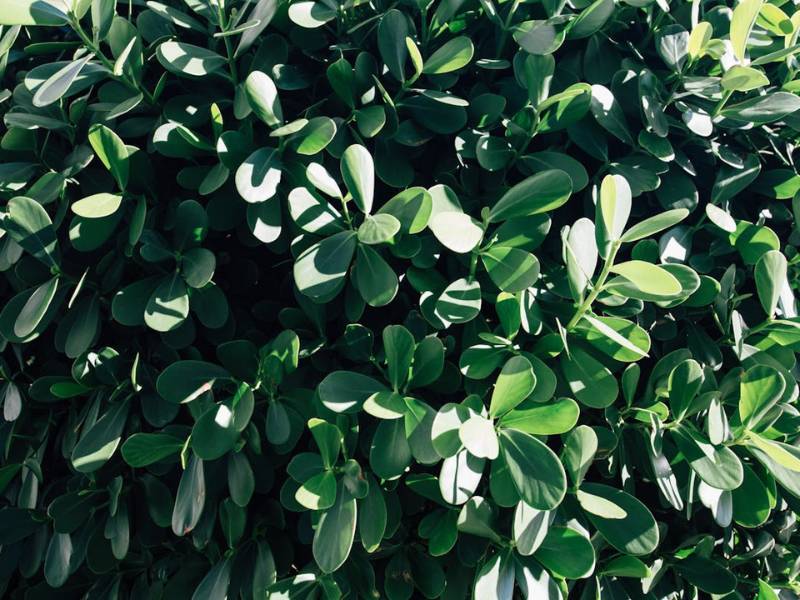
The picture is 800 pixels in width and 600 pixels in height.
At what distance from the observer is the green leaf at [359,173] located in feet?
2.71

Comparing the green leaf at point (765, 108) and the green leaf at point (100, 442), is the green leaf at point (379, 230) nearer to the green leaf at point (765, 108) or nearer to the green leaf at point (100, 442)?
the green leaf at point (100, 442)

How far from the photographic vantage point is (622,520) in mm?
845

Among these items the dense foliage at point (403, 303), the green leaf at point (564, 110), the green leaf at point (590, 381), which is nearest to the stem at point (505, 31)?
the dense foliage at point (403, 303)

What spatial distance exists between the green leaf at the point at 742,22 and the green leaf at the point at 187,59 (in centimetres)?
70

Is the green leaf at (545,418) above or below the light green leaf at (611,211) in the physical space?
below

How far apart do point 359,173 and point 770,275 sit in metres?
0.56

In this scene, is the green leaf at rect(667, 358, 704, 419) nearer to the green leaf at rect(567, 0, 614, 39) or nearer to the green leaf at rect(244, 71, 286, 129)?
the green leaf at rect(567, 0, 614, 39)

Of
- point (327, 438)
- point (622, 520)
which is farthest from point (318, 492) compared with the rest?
point (622, 520)

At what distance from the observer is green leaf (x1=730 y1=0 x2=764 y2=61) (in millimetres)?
887

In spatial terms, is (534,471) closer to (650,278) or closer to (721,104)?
(650,278)

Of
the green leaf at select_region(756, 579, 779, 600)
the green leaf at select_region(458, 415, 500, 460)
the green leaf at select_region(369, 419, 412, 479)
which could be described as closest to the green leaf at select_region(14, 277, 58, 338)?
the green leaf at select_region(369, 419, 412, 479)

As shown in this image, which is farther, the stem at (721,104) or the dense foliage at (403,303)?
the stem at (721,104)

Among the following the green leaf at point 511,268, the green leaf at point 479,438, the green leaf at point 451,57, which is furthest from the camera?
the green leaf at point 451,57

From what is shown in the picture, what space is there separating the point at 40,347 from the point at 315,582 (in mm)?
633
